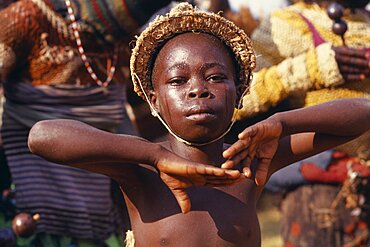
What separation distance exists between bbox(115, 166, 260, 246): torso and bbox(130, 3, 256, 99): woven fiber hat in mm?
361

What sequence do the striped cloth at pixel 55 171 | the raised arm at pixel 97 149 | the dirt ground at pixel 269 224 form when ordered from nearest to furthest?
the raised arm at pixel 97 149 < the striped cloth at pixel 55 171 < the dirt ground at pixel 269 224

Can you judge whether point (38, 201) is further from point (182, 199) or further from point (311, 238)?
point (182, 199)

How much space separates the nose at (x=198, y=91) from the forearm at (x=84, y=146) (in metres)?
0.21

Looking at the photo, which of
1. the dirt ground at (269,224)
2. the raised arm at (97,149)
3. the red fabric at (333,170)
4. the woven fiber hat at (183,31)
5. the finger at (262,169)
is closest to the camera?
the raised arm at (97,149)

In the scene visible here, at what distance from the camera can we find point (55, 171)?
17.9 feet

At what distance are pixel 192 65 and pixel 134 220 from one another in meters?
0.60

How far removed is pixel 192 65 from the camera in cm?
350

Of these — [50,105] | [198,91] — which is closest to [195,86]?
[198,91]

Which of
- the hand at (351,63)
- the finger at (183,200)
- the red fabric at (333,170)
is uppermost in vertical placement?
the finger at (183,200)

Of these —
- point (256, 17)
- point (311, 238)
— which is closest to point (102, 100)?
point (311, 238)

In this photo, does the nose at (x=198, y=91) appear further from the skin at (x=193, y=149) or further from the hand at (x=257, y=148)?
the hand at (x=257, y=148)

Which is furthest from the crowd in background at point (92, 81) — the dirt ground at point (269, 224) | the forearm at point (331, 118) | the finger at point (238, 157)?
the dirt ground at point (269, 224)

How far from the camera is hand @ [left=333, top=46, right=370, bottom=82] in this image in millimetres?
5414

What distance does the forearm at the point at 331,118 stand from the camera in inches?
141
